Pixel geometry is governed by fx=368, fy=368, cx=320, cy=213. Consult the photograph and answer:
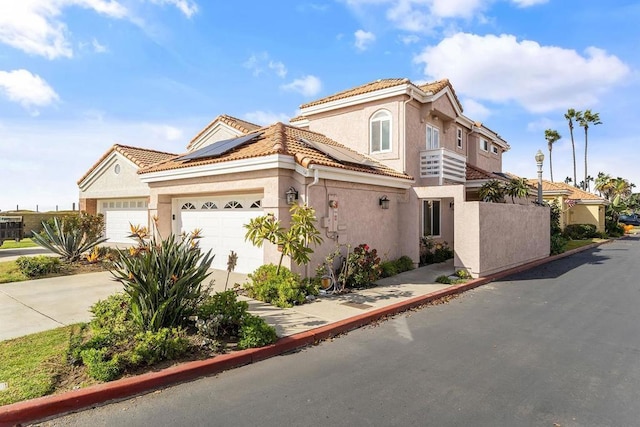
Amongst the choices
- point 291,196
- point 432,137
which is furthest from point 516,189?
point 291,196

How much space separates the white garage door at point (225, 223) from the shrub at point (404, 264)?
4558 mm

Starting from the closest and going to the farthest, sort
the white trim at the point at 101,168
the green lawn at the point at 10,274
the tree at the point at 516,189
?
the green lawn at the point at 10,274 → the tree at the point at 516,189 → the white trim at the point at 101,168

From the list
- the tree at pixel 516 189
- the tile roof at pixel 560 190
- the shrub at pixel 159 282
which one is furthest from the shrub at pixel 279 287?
the tile roof at pixel 560 190

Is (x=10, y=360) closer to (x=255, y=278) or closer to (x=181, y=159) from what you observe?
(x=255, y=278)

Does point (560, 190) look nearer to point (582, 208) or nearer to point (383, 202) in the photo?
point (582, 208)

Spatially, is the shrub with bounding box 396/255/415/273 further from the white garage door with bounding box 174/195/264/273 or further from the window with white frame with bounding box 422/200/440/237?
the white garage door with bounding box 174/195/264/273

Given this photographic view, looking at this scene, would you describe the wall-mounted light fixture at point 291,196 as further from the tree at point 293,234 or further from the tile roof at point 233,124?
the tile roof at point 233,124

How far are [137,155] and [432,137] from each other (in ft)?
44.5

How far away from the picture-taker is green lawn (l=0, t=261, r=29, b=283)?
33.5ft

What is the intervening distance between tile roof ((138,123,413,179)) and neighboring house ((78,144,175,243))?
3.91m

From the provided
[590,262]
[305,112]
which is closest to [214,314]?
[305,112]

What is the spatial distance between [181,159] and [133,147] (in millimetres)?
7611

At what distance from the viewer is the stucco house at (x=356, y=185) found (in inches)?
387

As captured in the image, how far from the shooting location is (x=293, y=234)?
27.5ft
